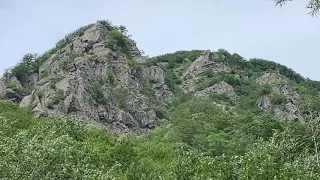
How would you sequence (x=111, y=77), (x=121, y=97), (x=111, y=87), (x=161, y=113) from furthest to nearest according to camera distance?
(x=161, y=113) → (x=111, y=77) → (x=111, y=87) → (x=121, y=97)

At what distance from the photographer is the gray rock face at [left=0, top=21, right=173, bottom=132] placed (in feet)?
281

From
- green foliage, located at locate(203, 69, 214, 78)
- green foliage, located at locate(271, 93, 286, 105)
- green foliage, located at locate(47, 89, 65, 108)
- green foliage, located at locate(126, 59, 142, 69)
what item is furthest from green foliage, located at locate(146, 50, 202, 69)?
green foliage, located at locate(47, 89, 65, 108)

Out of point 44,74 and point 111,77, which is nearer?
point 44,74

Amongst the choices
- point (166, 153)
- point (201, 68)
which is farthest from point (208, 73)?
point (166, 153)

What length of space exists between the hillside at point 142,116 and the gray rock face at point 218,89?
0.28m

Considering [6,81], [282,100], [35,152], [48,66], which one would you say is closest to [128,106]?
[48,66]

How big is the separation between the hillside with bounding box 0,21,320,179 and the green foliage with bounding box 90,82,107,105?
207mm

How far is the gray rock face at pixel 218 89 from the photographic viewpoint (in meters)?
125

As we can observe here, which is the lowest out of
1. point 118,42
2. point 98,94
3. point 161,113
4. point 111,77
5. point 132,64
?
Answer: point 161,113

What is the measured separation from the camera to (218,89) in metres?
128

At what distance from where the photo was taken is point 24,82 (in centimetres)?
10631

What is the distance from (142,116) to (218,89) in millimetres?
38999

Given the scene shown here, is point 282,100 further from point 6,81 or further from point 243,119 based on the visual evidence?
point 6,81

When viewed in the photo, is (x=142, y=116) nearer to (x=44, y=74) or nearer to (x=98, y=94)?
(x=98, y=94)
